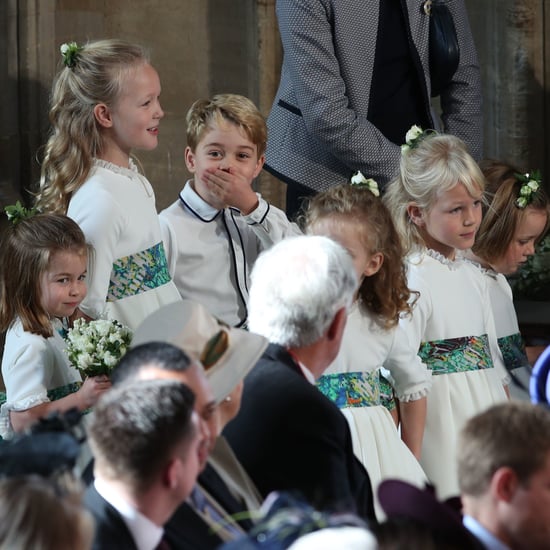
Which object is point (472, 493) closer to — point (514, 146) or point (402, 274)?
point (402, 274)

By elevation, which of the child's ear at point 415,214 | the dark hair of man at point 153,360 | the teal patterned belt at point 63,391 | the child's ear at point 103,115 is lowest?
the teal patterned belt at point 63,391

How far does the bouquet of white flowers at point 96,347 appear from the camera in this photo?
4.02 metres

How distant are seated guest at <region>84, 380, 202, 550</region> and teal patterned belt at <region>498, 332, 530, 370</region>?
305 centimetres

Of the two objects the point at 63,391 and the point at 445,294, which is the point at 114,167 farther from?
the point at 445,294

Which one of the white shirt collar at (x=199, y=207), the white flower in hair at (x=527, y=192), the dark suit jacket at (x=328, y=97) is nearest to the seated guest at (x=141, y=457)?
the white shirt collar at (x=199, y=207)

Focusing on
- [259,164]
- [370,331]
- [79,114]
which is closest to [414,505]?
[370,331]

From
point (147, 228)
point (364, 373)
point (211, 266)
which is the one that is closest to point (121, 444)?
point (364, 373)

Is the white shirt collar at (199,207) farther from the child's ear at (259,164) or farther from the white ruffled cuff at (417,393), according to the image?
the white ruffled cuff at (417,393)

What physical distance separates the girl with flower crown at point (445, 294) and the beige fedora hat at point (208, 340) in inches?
71.4

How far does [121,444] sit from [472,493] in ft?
2.05

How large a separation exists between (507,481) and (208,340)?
0.84 meters

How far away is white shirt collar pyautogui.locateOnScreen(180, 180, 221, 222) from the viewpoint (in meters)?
5.06

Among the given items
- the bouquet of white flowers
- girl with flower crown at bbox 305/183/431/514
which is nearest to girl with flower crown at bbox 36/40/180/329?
the bouquet of white flowers

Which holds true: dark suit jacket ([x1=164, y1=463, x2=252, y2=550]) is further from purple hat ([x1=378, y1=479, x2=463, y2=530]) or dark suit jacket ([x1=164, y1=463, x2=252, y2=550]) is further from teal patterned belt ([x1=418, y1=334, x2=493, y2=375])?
teal patterned belt ([x1=418, y1=334, x2=493, y2=375])
